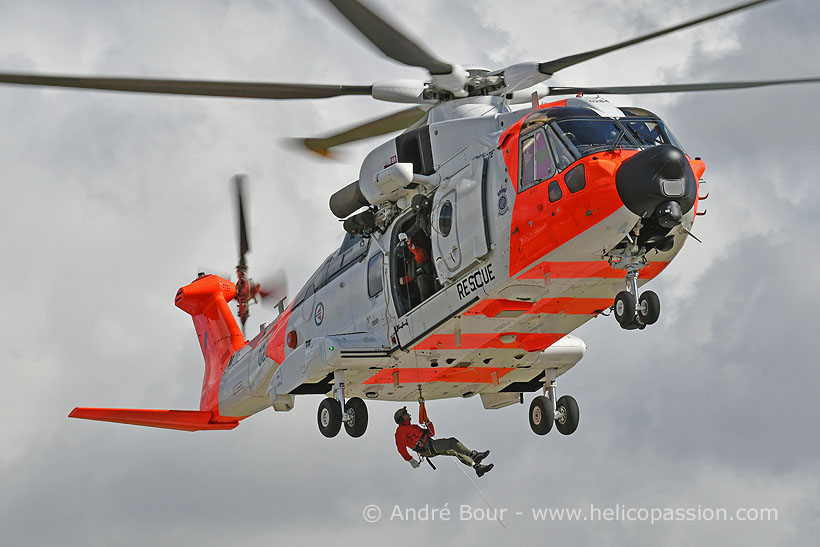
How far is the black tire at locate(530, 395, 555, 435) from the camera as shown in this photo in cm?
2223

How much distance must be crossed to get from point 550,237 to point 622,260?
1.13 metres

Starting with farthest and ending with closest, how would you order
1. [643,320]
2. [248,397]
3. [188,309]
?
[188,309] → [248,397] → [643,320]

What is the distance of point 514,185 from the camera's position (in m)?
18.8

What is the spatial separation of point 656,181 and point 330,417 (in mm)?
8093

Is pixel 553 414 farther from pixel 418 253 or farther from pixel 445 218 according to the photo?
pixel 445 218

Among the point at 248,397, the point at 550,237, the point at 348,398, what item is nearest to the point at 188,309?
the point at 248,397

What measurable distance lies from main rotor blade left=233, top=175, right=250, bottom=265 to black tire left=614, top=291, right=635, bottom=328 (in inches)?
447

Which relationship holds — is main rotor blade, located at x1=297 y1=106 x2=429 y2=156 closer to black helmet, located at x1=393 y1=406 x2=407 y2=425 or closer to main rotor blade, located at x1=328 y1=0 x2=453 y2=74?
main rotor blade, located at x1=328 y1=0 x2=453 y2=74

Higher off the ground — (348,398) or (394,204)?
(394,204)

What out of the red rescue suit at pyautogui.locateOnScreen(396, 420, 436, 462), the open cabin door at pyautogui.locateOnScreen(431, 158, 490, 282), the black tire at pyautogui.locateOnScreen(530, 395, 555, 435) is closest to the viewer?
the open cabin door at pyautogui.locateOnScreen(431, 158, 490, 282)

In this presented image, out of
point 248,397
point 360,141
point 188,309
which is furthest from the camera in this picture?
point 188,309

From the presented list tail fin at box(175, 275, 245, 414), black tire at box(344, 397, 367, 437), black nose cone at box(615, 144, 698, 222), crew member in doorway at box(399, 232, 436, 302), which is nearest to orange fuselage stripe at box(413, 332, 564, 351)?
crew member in doorway at box(399, 232, 436, 302)

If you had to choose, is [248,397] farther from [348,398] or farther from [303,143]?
[303,143]

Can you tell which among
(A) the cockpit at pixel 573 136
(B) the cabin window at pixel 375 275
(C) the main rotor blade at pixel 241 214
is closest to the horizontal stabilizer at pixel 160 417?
(C) the main rotor blade at pixel 241 214
